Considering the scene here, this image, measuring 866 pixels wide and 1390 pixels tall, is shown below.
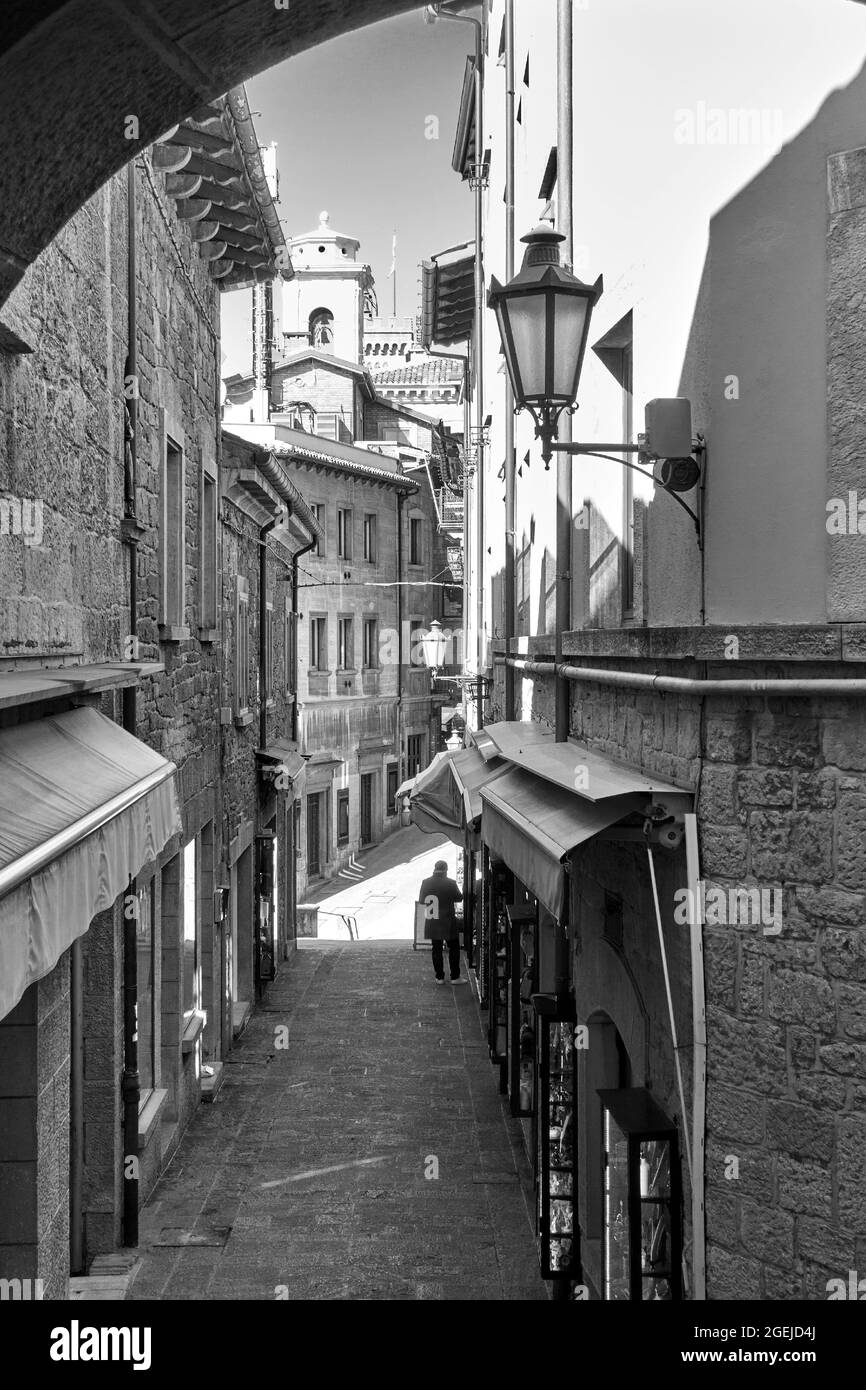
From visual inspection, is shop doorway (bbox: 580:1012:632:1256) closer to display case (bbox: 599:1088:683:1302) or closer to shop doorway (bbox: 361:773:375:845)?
display case (bbox: 599:1088:683:1302)

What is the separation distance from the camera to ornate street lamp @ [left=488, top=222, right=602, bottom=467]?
626cm

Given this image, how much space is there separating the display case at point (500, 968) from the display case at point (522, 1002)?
81cm

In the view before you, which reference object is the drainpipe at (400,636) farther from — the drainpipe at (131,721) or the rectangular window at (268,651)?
the drainpipe at (131,721)

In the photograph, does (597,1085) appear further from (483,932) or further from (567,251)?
(483,932)

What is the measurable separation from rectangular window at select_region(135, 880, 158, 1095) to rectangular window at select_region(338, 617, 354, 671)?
29.2 metres

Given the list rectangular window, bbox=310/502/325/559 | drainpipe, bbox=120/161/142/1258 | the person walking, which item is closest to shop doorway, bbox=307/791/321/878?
rectangular window, bbox=310/502/325/559

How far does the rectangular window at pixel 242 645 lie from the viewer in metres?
17.1

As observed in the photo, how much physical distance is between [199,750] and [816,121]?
375 inches

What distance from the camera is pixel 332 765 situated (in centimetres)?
3903

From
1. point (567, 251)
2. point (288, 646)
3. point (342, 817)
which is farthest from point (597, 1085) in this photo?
point (342, 817)

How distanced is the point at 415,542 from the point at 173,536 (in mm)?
34505
